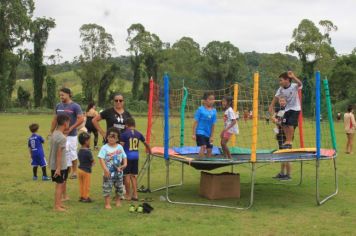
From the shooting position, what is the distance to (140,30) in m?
86.8

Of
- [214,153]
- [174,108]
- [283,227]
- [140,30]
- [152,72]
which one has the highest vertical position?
[140,30]

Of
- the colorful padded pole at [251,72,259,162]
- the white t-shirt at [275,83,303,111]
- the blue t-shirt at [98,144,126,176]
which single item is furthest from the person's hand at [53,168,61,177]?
the white t-shirt at [275,83,303,111]

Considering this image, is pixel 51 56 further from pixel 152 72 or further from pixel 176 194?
pixel 176 194

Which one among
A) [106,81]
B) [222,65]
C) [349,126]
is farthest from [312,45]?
[349,126]

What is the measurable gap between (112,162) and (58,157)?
3.15 ft

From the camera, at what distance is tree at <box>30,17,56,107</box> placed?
72.6m

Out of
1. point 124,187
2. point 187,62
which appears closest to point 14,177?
point 124,187

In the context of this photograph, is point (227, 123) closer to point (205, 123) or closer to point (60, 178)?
point (205, 123)

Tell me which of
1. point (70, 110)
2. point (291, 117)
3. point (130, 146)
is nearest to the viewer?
point (130, 146)

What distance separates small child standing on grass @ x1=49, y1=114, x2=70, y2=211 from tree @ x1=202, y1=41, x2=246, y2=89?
232 feet

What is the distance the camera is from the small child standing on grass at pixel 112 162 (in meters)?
8.63

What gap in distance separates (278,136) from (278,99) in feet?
5.58

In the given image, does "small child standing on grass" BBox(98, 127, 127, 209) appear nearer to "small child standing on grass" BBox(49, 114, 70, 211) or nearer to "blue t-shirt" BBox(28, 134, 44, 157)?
"small child standing on grass" BBox(49, 114, 70, 211)

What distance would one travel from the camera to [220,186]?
1002 centimetres
